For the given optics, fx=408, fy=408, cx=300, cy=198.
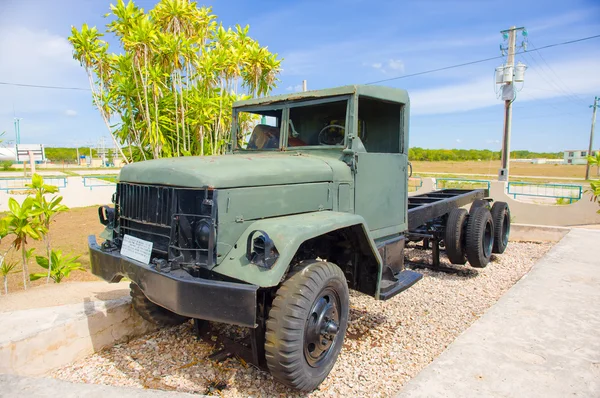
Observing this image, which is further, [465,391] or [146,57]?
[146,57]

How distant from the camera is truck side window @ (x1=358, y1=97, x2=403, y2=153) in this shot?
4.09 meters

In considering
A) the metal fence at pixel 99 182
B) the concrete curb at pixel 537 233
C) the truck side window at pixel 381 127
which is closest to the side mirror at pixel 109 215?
the truck side window at pixel 381 127

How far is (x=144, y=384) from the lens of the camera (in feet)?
9.86

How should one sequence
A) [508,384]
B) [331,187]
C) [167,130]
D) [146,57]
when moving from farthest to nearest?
[167,130] < [146,57] < [331,187] < [508,384]

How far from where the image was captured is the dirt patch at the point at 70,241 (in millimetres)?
6355

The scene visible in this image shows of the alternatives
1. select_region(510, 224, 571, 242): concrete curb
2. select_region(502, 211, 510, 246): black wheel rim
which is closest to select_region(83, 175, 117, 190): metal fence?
select_region(510, 224, 571, 242): concrete curb

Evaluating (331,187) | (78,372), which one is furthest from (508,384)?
(78,372)

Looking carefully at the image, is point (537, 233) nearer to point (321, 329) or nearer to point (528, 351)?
point (528, 351)

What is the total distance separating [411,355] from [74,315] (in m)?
2.84

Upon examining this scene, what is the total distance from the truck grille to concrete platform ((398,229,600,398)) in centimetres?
165

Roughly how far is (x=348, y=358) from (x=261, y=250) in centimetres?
145

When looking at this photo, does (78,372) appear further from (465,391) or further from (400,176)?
(400,176)

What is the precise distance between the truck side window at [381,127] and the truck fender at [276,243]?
1469 millimetres

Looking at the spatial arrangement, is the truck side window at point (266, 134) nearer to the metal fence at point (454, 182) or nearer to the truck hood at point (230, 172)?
the truck hood at point (230, 172)
